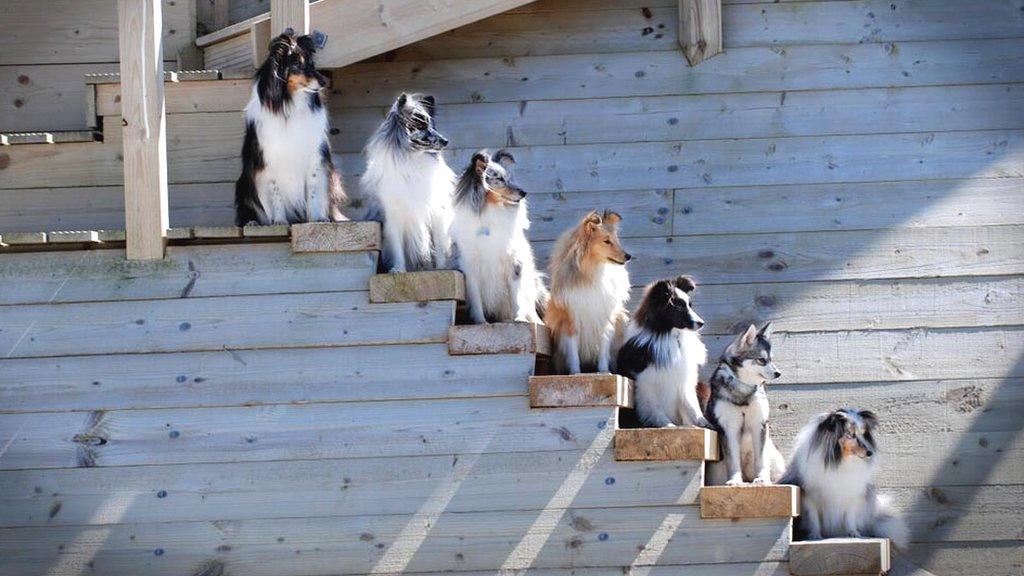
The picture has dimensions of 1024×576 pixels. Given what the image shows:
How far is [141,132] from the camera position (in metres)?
6.07

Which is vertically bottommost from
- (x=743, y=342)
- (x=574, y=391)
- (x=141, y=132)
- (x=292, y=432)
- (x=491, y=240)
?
(x=292, y=432)

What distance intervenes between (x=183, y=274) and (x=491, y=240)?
4.00 feet

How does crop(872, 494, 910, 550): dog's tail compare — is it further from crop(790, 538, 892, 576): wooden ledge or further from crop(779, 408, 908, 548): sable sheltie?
crop(790, 538, 892, 576): wooden ledge

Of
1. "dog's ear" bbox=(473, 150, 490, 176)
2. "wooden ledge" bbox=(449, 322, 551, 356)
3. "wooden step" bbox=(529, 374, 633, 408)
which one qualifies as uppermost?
"dog's ear" bbox=(473, 150, 490, 176)

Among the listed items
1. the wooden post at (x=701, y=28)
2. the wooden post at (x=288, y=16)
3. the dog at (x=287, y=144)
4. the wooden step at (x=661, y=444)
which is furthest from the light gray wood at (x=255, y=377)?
the wooden post at (x=701, y=28)

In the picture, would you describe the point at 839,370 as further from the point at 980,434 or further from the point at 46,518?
the point at 46,518

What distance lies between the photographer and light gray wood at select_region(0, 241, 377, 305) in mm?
6039

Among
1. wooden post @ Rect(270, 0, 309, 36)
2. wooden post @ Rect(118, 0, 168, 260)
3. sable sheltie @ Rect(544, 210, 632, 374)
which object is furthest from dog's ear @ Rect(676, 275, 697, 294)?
wooden post @ Rect(118, 0, 168, 260)

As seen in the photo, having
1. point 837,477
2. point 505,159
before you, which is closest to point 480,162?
point 505,159

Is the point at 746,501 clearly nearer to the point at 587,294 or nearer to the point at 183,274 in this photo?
the point at 587,294

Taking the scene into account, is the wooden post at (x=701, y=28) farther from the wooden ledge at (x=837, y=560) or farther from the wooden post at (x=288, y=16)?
the wooden ledge at (x=837, y=560)

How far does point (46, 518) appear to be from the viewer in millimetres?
5883

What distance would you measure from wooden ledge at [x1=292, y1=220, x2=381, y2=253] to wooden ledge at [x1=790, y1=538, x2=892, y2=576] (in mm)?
2012

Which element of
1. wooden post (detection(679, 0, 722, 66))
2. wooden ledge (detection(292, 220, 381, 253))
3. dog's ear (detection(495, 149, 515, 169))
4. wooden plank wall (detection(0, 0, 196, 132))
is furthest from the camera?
wooden plank wall (detection(0, 0, 196, 132))
